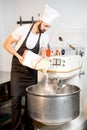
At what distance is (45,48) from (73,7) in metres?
0.77

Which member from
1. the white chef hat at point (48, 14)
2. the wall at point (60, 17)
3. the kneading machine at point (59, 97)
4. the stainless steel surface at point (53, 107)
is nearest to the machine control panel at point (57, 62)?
the kneading machine at point (59, 97)

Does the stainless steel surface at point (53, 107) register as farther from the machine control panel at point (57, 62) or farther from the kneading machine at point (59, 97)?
the machine control panel at point (57, 62)

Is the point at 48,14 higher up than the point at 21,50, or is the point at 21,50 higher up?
the point at 48,14

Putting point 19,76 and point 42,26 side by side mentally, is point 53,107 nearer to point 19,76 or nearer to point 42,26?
point 19,76

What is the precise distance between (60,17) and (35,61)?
109 cm

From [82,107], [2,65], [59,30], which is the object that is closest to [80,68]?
[82,107]

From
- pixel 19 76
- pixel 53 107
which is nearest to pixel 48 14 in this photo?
pixel 19 76

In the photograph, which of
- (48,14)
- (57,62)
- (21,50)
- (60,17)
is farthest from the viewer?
(60,17)

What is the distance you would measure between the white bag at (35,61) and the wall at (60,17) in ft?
2.90

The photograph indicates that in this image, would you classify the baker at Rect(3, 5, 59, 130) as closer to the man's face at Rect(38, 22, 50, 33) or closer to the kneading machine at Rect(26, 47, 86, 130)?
the man's face at Rect(38, 22, 50, 33)

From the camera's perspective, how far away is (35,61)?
200 cm

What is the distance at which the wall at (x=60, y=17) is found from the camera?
2.77m

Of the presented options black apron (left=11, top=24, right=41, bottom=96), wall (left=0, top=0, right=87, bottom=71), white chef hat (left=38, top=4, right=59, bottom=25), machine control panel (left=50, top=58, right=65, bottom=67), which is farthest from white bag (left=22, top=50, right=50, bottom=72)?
wall (left=0, top=0, right=87, bottom=71)

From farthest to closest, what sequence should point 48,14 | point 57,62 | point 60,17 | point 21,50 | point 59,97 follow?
1. point 60,17
2. point 21,50
3. point 48,14
4. point 57,62
5. point 59,97
